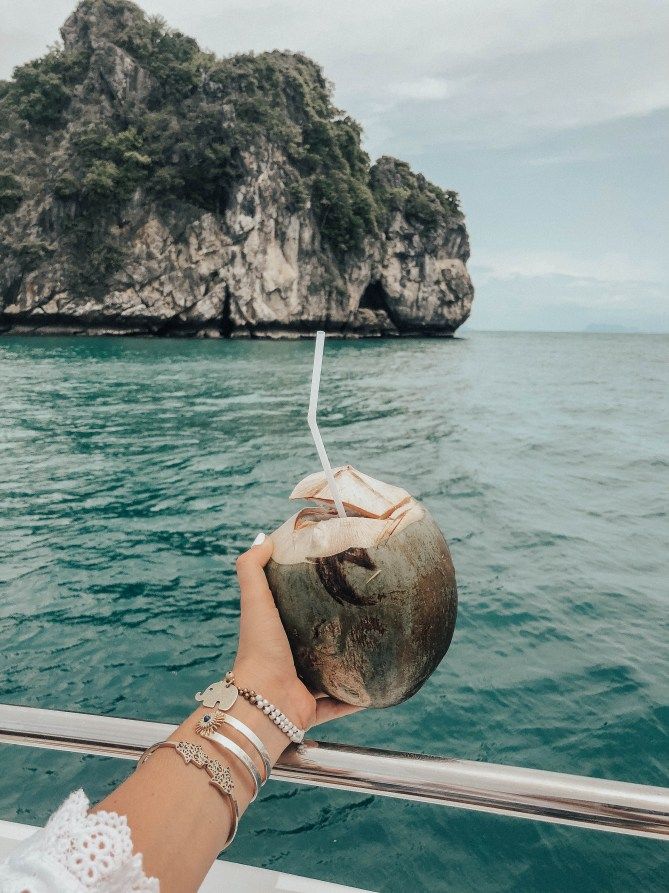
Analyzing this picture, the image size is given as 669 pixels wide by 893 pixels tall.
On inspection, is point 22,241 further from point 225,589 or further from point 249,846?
point 249,846

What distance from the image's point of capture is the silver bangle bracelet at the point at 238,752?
2.70ft

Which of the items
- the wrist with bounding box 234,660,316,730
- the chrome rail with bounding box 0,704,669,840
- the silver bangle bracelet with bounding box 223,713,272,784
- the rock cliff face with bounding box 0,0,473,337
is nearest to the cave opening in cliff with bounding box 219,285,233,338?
the rock cliff face with bounding box 0,0,473,337

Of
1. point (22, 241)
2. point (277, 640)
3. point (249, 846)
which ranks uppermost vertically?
point (22, 241)

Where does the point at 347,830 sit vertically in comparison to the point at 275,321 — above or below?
below

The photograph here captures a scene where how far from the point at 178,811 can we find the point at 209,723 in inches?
4.7

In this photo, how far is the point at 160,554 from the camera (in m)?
6.13

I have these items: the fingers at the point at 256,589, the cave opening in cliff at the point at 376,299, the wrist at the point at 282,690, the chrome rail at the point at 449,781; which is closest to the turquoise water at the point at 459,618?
the chrome rail at the point at 449,781

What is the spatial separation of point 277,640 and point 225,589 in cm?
463

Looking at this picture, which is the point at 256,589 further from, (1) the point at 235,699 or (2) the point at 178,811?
(2) the point at 178,811

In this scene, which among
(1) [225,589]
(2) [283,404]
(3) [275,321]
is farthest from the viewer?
(3) [275,321]

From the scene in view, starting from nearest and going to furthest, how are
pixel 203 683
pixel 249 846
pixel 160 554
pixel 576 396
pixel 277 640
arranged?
pixel 277 640
pixel 249 846
pixel 203 683
pixel 160 554
pixel 576 396

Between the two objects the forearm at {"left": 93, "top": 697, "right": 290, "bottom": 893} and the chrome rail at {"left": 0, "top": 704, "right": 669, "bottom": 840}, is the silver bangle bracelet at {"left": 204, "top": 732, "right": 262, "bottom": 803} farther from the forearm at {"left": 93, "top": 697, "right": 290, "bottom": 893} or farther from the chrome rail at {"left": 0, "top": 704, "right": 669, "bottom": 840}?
the chrome rail at {"left": 0, "top": 704, "right": 669, "bottom": 840}

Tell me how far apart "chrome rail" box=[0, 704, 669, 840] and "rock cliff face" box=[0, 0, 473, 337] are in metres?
41.2

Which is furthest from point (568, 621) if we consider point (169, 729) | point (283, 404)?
point (283, 404)
